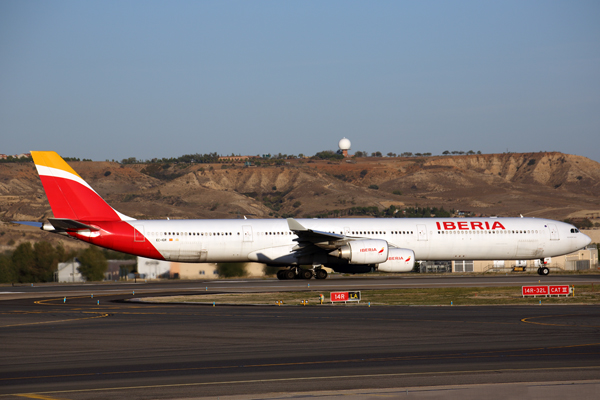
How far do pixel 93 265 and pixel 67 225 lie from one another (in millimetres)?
14645

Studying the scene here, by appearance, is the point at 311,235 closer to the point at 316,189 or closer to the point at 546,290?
the point at 546,290

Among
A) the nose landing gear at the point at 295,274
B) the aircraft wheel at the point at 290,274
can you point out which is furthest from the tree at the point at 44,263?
the aircraft wheel at the point at 290,274

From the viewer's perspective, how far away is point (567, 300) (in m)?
26.6

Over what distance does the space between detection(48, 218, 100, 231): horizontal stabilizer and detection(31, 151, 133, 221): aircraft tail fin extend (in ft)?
3.70

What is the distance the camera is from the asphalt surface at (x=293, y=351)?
11.7m

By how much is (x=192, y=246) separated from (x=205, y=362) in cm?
2818

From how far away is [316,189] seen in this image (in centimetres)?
16200

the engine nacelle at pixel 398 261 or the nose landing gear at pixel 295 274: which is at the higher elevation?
the engine nacelle at pixel 398 261

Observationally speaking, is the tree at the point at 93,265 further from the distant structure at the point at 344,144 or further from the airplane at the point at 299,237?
the distant structure at the point at 344,144

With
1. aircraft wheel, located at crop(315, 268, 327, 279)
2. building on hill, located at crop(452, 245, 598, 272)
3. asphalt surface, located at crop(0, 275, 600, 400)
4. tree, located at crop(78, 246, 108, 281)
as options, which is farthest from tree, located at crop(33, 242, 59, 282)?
building on hill, located at crop(452, 245, 598, 272)

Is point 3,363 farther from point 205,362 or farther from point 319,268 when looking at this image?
point 319,268

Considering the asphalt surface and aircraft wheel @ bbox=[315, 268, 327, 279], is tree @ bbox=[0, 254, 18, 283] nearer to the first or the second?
aircraft wheel @ bbox=[315, 268, 327, 279]

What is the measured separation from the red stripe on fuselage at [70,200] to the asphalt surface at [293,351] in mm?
16047

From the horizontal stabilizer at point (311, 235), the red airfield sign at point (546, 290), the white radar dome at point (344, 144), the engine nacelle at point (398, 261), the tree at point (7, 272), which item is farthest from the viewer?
the white radar dome at point (344, 144)
